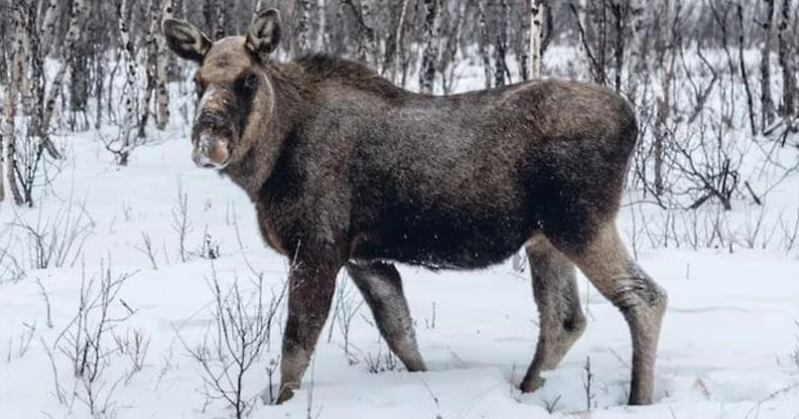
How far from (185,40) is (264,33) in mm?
406

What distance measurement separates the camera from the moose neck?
18.5ft

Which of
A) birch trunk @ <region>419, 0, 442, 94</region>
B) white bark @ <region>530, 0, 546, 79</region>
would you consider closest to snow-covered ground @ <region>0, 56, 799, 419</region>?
white bark @ <region>530, 0, 546, 79</region>

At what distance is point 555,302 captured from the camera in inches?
243

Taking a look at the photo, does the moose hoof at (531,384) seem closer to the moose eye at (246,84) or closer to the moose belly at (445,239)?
the moose belly at (445,239)

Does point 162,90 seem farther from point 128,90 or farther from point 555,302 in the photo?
point 555,302

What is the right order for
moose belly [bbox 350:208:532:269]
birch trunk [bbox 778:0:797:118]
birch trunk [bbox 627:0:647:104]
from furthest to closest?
birch trunk [bbox 778:0:797:118] → birch trunk [bbox 627:0:647:104] → moose belly [bbox 350:208:532:269]

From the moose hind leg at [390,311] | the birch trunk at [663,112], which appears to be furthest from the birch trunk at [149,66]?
the moose hind leg at [390,311]

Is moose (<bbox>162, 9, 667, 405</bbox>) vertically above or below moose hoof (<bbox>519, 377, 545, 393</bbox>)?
above

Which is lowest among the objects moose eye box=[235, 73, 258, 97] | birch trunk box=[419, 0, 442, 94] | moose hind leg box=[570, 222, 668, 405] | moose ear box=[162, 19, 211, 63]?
moose hind leg box=[570, 222, 668, 405]

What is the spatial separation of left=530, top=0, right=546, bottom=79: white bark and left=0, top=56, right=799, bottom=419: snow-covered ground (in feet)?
6.13

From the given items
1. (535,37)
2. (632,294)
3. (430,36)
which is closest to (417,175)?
(632,294)

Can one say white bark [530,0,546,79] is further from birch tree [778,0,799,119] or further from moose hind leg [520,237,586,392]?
birch tree [778,0,799,119]

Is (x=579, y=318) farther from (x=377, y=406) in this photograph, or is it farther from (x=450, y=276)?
(x=450, y=276)

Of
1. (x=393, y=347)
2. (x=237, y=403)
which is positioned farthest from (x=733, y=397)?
(x=237, y=403)
